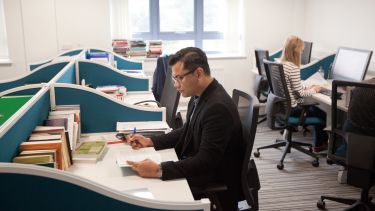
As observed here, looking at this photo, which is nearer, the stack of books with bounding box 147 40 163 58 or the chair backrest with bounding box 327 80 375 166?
the chair backrest with bounding box 327 80 375 166

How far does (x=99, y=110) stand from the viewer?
2.54m

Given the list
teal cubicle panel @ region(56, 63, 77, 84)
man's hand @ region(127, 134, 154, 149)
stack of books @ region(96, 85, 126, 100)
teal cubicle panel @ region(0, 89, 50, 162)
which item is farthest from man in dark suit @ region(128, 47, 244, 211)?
stack of books @ region(96, 85, 126, 100)

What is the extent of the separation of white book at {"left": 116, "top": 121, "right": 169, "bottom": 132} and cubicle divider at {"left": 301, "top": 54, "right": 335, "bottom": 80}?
9.46 feet

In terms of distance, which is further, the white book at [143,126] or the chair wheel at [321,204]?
the chair wheel at [321,204]

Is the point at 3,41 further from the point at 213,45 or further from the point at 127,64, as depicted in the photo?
the point at 213,45

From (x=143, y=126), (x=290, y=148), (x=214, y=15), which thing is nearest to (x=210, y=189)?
(x=143, y=126)

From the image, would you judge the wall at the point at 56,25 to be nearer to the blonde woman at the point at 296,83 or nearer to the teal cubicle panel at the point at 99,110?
the blonde woman at the point at 296,83

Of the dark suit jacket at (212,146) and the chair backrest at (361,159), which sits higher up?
the dark suit jacket at (212,146)

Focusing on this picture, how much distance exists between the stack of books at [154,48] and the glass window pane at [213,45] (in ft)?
3.00

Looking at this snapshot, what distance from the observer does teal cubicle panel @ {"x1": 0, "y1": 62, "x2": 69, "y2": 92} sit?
352 centimetres

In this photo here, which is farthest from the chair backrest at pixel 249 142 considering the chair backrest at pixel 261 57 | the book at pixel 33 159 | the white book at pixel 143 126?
the chair backrest at pixel 261 57

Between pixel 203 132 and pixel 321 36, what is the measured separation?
4.10 meters

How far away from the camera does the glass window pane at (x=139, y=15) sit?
5.81 meters

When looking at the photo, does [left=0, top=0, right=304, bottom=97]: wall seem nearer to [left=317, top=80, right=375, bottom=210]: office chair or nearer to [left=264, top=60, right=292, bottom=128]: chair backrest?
[left=264, top=60, right=292, bottom=128]: chair backrest
